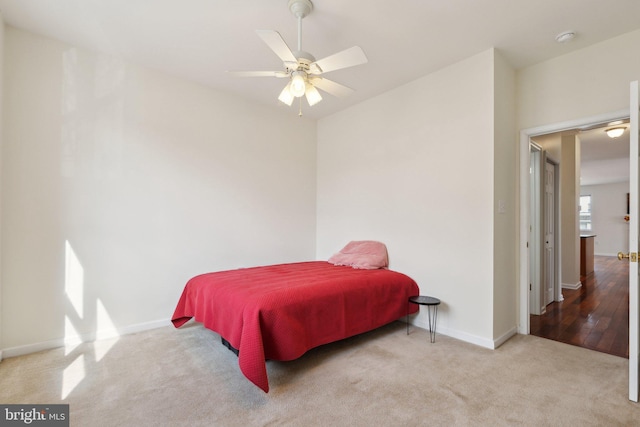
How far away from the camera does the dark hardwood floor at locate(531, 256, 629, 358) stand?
2840 mm

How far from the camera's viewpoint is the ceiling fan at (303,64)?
192 cm

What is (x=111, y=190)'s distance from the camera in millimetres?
2980

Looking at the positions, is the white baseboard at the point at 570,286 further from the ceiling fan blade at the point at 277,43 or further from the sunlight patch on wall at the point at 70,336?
the sunlight patch on wall at the point at 70,336

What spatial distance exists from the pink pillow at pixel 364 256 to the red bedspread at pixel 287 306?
0.16 meters

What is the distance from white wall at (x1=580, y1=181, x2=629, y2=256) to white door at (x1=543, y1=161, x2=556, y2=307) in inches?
312

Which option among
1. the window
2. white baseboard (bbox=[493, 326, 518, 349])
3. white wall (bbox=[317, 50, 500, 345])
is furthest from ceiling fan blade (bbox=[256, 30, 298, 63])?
the window

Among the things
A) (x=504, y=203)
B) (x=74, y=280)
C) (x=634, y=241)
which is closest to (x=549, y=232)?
(x=504, y=203)

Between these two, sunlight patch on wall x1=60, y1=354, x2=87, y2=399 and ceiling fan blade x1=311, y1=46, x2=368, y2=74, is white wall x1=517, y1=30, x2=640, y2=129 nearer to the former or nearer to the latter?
ceiling fan blade x1=311, y1=46, x2=368, y2=74

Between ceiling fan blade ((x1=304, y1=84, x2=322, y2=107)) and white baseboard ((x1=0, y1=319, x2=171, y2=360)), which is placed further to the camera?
white baseboard ((x1=0, y1=319, x2=171, y2=360))

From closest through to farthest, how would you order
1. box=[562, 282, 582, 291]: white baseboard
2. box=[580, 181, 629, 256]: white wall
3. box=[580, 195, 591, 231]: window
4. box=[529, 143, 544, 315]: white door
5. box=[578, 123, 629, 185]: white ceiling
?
box=[529, 143, 544, 315]: white door
box=[562, 282, 582, 291]: white baseboard
box=[578, 123, 629, 185]: white ceiling
box=[580, 181, 629, 256]: white wall
box=[580, 195, 591, 231]: window

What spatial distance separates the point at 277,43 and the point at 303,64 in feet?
0.85

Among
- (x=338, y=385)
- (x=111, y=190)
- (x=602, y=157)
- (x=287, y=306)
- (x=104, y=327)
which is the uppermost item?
(x=602, y=157)

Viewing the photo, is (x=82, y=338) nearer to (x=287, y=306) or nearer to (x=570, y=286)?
(x=287, y=306)

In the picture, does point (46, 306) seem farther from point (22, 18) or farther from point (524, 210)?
point (524, 210)
